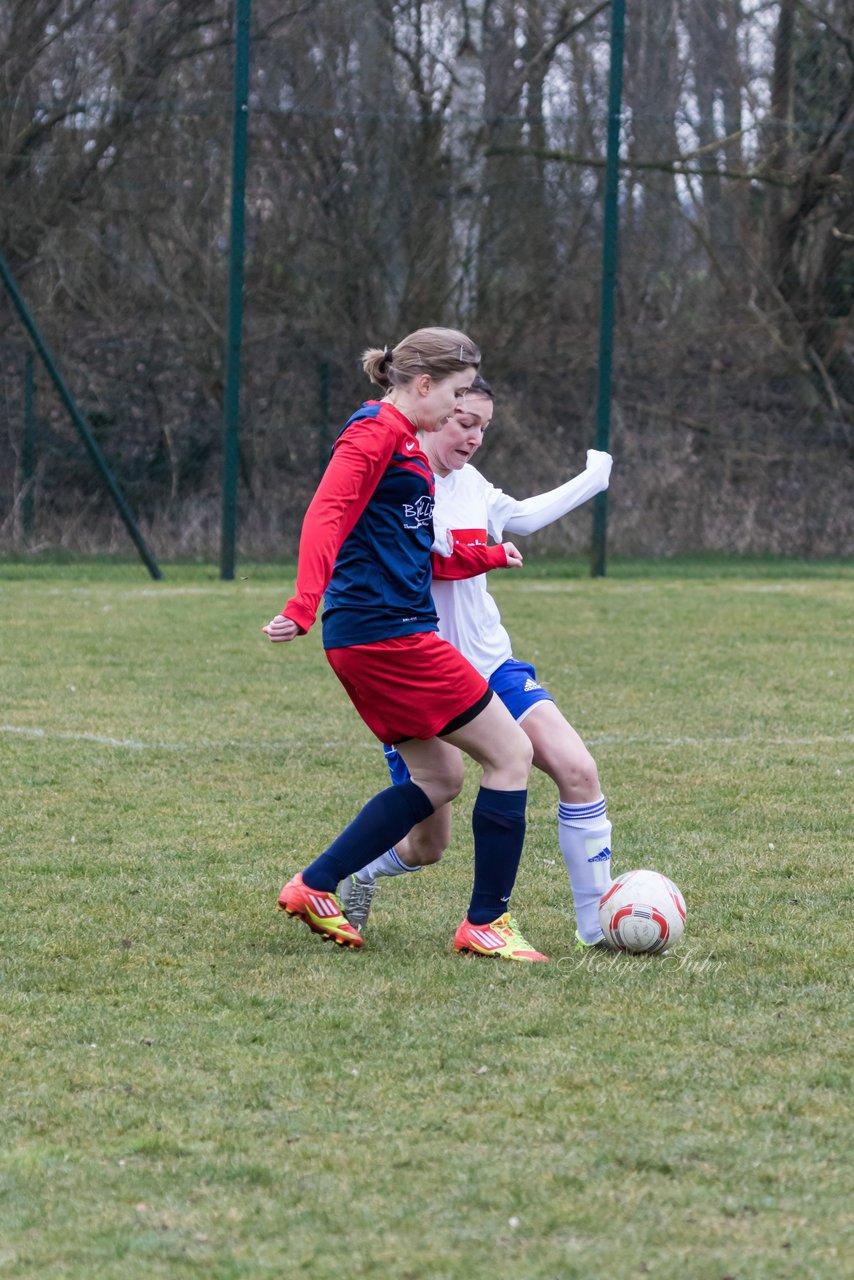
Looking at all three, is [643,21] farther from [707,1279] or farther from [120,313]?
[707,1279]

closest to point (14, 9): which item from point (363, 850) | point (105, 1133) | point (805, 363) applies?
point (805, 363)

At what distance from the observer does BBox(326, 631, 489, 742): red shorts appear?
13.3 feet

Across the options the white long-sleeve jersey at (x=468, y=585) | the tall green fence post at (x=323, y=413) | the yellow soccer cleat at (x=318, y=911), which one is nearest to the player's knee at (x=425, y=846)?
the yellow soccer cleat at (x=318, y=911)

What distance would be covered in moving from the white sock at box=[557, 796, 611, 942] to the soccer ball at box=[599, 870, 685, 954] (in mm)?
139

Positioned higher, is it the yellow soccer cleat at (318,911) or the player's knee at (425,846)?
the player's knee at (425,846)

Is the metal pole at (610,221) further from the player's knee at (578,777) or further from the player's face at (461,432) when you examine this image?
the player's knee at (578,777)

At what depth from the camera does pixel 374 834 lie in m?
4.24

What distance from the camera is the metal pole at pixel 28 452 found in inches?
642

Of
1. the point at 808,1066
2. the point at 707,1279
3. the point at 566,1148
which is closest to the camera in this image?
the point at 707,1279

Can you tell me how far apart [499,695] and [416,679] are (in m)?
0.41

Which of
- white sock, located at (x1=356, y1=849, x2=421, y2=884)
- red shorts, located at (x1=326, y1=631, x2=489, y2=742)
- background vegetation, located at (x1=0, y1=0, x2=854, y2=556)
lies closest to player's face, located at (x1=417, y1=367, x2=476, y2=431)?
red shorts, located at (x1=326, y1=631, x2=489, y2=742)

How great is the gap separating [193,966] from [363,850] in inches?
20.4

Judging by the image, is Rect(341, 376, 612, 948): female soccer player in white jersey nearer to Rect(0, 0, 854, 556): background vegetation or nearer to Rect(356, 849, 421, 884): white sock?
Rect(356, 849, 421, 884): white sock

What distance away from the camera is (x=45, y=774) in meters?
6.46
